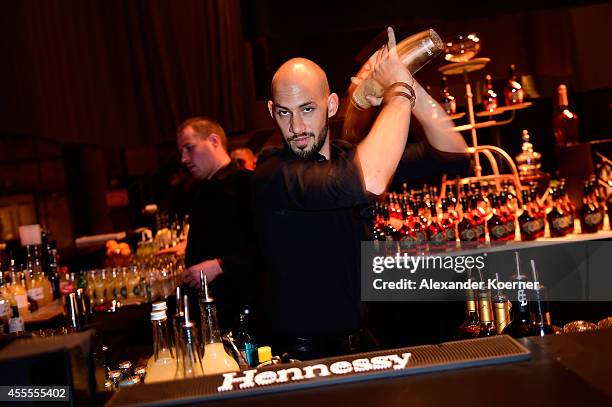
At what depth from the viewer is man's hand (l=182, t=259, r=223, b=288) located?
3324 millimetres

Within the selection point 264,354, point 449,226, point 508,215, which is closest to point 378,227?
point 449,226

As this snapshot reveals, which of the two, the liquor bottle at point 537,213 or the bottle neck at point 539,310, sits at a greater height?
the liquor bottle at point 537,213

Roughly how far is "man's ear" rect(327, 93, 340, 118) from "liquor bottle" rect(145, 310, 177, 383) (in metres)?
0.94

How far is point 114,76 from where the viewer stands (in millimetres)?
3363

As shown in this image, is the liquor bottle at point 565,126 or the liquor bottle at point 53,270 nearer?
the liquor bottle at point 565,126

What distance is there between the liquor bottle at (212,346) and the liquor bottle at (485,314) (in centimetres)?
69

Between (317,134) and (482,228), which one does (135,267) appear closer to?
(482,228)

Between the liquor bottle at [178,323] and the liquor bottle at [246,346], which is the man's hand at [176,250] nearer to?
the liquor bottle at [246,346]

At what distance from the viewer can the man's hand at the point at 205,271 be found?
3324mm

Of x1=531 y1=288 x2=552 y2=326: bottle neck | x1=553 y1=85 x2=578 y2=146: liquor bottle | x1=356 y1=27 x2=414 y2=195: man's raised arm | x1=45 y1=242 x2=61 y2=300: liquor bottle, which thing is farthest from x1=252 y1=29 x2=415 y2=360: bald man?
x1=45 y1=242 x2=61 y2=300: liquor bottle

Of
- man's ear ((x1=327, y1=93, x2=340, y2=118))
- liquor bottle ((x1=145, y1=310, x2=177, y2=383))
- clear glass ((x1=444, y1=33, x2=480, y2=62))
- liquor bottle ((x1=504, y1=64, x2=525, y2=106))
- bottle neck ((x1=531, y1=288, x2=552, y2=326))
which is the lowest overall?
bottle neck ((x1=531, y1=288, x2=552, y2=326))

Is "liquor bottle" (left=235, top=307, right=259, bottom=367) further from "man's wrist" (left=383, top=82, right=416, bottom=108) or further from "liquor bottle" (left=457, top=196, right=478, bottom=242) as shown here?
"liquor bottle" (left=457, top=196, right=478, bottom=242)

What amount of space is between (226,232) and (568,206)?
181 cm

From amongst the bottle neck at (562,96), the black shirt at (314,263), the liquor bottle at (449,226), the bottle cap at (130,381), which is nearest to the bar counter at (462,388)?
the bottle cap at (130,381)
